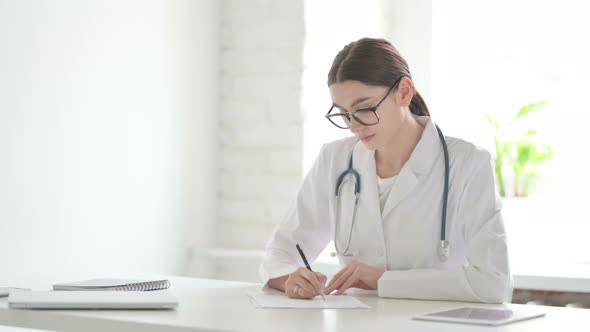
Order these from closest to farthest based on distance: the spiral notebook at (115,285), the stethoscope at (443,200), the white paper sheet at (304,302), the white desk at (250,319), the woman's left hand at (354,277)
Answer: the white desk at (250,319) → the white paper sheet at (304,302) → the spiral notebook at (115,285) → the woman's left hand at (354,277) → the stethoscope at (443,200)

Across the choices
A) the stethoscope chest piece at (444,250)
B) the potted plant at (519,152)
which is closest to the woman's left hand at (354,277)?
the stethoscope chest piece at (444,250)

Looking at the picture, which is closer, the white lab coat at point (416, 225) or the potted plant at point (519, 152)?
the white lab coat at point (416, 225)

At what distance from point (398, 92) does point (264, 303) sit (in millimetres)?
717

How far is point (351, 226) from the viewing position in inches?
88.0

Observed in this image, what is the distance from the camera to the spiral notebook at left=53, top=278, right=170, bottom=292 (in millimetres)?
1876

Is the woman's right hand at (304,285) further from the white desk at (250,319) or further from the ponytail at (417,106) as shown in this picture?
the ponytail at (417,106)

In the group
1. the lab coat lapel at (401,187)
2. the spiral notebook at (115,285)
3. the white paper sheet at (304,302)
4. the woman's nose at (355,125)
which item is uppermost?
the woman's nose at (355,125)

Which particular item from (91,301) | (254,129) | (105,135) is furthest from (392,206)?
(254,129)

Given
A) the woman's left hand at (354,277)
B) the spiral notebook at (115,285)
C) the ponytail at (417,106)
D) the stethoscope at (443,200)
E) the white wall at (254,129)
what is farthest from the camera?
the white wall at (254,129)

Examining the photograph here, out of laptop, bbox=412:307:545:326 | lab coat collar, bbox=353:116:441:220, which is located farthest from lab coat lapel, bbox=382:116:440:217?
laptop, bbox=412:307:545:326

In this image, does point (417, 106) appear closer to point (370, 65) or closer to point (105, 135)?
point (370, 65)

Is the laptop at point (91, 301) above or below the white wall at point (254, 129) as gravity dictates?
below

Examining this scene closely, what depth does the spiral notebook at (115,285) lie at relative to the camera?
1876 mm

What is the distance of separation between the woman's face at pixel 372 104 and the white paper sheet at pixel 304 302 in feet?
1.47
